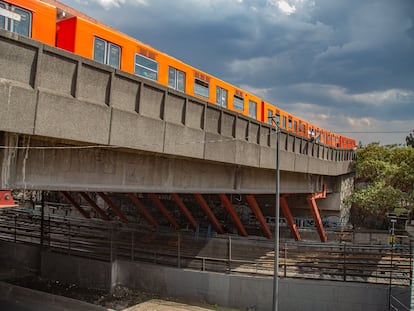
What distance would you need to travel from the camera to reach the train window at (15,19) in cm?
747

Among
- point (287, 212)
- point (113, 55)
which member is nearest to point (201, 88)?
point (113, 55)

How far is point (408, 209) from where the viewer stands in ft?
110

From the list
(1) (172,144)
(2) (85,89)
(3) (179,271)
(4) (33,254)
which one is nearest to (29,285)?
(4) (33,254)

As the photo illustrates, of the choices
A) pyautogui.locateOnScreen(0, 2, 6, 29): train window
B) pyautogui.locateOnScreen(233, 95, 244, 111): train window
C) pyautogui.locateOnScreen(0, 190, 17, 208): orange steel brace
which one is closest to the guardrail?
pyautogui.locateOnScreen(233, 95, 244, 111): train window

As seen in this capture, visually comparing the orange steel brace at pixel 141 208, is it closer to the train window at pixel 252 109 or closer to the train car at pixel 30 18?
the train window at pixel 252 109

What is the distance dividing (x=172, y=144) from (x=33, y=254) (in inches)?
580

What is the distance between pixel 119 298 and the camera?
53.3 feet

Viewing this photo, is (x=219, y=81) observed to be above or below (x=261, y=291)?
above

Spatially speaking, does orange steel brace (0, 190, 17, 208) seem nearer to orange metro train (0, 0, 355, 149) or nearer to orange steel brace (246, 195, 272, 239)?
orange metro train (0, 0, 355, 149)

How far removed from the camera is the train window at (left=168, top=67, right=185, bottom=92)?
1270cm

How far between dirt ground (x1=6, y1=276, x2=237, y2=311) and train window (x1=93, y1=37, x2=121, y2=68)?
10.5m

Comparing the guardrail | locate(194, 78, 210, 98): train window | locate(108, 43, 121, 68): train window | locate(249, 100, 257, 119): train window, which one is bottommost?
the guardrail

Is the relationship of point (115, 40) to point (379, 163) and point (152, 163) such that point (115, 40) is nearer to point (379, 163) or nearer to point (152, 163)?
A: point (152, 163)

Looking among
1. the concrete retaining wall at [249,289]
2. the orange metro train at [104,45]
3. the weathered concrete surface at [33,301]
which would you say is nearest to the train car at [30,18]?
the orange metro train at [104,45]
